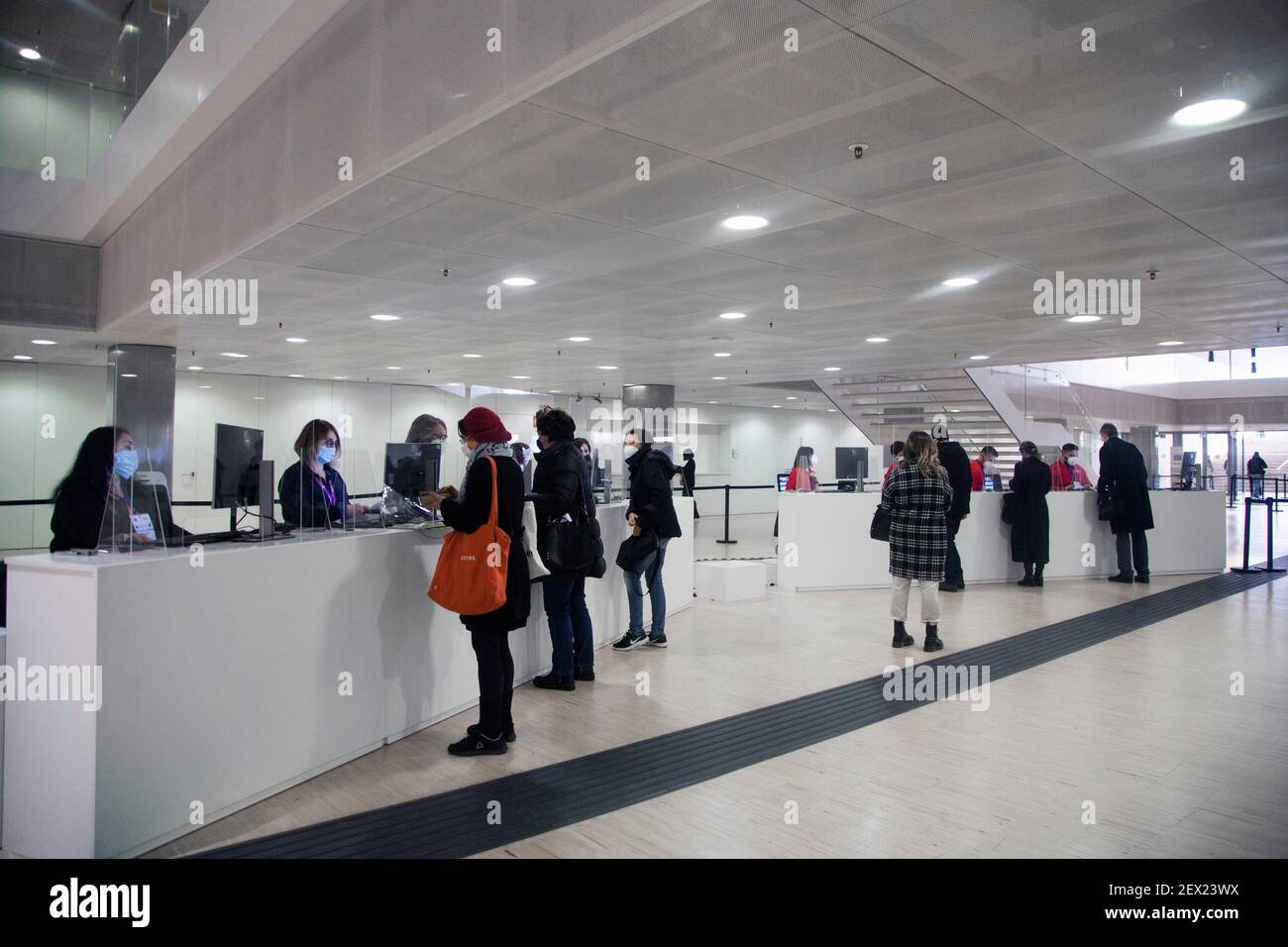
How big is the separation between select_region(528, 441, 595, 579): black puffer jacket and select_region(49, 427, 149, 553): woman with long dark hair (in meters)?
1.98

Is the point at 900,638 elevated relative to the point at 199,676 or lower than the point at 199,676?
lower

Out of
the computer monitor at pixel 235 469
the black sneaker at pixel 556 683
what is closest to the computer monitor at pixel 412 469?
the computer monitor at pixel 235 469

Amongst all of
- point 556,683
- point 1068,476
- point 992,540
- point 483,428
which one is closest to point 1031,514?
point 992,540

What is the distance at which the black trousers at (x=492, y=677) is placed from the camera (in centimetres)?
369

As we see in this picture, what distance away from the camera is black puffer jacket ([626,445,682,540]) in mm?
5691

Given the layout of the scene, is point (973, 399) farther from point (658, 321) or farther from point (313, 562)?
point (313, 562)

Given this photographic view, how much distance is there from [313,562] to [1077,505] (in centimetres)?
911

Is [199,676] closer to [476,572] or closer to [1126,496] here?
[476,572]

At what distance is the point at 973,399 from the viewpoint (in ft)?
46.2

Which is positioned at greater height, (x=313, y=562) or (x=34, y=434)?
(x=34, y=434)

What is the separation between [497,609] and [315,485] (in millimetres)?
1120

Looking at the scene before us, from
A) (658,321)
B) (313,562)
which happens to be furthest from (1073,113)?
(658,321)

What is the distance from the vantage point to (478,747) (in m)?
3.72
